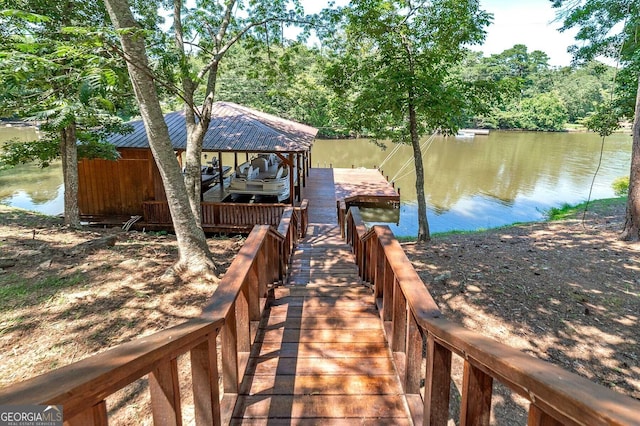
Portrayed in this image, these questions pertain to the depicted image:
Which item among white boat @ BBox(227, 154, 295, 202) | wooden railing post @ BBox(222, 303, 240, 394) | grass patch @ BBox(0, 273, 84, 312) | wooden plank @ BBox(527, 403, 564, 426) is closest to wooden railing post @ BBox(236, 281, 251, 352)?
wooden railing post @ BBox(222, 303, 240, 394)

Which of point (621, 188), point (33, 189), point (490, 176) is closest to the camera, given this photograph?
point (621, 188)

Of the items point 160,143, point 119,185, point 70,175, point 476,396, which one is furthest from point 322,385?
point 119,185

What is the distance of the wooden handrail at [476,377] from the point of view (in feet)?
3.07

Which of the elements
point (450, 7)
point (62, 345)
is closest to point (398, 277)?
point (62, 345)

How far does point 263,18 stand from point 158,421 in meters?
8.68

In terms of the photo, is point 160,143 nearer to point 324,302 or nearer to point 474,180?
point 324,302

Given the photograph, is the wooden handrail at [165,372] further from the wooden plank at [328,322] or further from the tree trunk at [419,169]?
the tree trunk at [419,169]

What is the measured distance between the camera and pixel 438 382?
1811 mm

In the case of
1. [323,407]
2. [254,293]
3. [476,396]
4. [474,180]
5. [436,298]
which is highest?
[474,180]

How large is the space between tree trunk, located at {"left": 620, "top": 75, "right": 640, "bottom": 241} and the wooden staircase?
658 cm

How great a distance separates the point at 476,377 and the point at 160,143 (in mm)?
4512

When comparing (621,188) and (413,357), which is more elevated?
(621,188)

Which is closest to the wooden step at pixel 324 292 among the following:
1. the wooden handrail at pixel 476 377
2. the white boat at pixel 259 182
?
the wooden handrail at pixel 476 377

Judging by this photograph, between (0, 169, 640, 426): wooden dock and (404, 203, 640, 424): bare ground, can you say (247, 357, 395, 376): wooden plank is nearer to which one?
(0, 169, 640, 426): wooden dock
